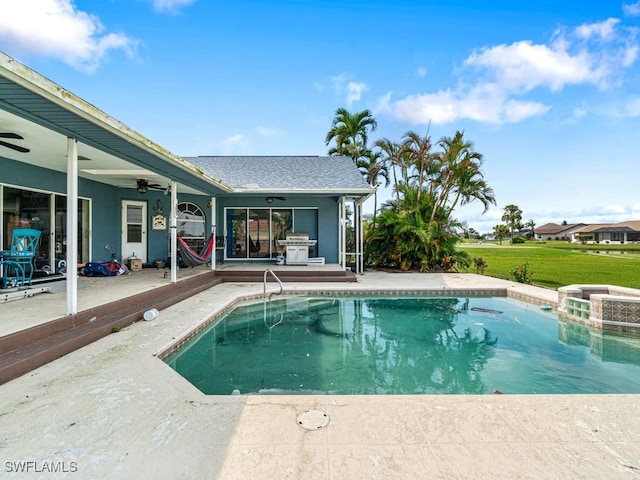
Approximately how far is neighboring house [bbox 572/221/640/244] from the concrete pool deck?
74.5 m

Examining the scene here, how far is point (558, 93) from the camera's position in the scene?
38.4 feet

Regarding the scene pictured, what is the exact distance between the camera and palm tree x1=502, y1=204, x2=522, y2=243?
2430 inches

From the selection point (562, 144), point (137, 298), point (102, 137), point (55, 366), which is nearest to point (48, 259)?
point (137, 298)

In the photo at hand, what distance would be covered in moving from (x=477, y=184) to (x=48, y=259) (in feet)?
46.0

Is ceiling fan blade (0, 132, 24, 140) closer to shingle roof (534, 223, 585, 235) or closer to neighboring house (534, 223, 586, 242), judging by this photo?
neighboring house (534, 223, 586, 242)

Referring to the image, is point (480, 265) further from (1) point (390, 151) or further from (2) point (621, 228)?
(2) point (621, 228)

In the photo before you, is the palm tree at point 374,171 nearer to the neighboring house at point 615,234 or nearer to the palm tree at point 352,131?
the palm tree at point 352,131

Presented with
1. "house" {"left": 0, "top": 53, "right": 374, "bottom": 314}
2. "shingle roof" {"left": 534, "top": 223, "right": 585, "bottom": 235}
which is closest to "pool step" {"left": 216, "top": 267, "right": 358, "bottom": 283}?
"house" {"left": 0, "top": 53, "right": 374, "bottom": 314}

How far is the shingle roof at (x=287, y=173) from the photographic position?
34.0 ft

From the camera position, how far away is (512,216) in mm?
62219

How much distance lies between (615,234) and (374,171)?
6747cm

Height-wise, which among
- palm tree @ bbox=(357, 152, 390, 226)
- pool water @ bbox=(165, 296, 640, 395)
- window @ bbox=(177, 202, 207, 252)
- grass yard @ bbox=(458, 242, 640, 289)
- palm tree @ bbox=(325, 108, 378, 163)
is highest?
palm tree @ bbox=(325, 108, 378, 163)

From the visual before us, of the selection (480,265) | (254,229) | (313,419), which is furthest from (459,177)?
(313,419)

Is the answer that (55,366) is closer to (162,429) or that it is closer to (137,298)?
(162,429)
